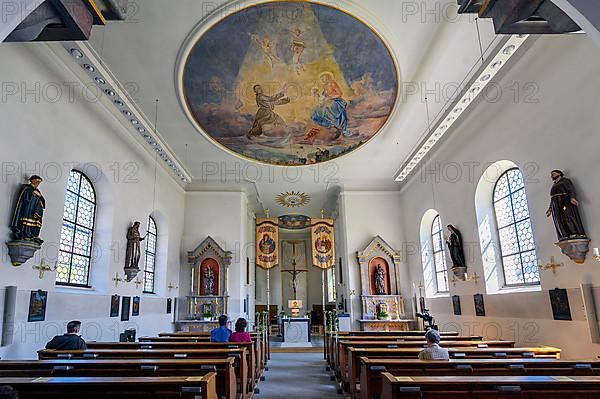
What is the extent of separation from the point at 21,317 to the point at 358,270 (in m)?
10.1

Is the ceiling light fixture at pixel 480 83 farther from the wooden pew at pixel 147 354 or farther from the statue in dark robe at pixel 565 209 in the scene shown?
the wooden pew at pixel 147 354

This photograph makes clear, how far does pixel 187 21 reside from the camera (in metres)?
6.62

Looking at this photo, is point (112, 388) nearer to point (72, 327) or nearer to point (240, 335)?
point (72, 327)

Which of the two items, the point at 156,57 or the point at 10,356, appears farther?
the point at 156,57

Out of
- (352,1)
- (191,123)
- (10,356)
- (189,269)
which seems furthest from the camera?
(189,269)

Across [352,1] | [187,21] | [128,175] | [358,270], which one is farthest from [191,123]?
[358,270]

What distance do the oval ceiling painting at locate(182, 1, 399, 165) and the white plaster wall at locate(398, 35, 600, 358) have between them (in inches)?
87.6

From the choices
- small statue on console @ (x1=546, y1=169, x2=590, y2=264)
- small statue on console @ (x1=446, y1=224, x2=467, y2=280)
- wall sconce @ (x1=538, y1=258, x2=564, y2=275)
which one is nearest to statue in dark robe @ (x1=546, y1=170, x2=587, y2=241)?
small statue on console @ (x1=546, y1=169, x2=590, y2=264)

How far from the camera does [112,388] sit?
3246 millimetres

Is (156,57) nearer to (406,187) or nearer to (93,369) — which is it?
(93,369)

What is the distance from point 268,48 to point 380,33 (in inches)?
80.5

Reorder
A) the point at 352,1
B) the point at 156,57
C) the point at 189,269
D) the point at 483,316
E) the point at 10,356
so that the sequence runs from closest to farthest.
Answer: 1. the point at 10,356
2. the point at 352,1
3. the point at 156,57
4. the point at 483,316
5. the point at 189,269

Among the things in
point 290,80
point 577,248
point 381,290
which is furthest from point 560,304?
point 381,290

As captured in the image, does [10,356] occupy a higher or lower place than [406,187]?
lower
